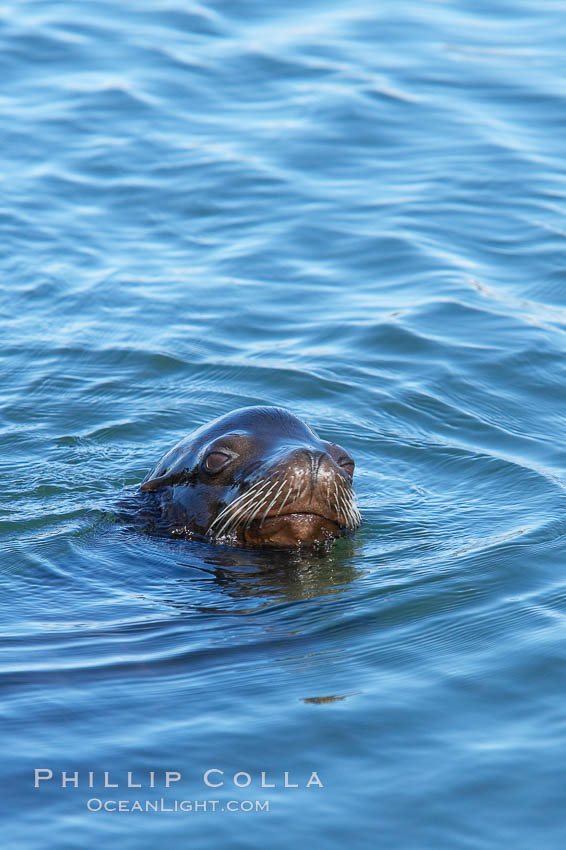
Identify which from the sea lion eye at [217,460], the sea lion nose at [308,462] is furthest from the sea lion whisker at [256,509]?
the sea lion eye at [217,460]

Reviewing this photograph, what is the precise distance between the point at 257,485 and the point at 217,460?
1.51 ft

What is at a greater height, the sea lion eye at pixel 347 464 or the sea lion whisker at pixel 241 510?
the sea lion eye at pixel 347 464

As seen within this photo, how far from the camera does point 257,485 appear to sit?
7.32 m

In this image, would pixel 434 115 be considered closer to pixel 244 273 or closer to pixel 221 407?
pixel 244 273

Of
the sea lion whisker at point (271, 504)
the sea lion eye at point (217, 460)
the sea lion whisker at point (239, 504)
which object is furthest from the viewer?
the sea lion eye at point (217, 460)

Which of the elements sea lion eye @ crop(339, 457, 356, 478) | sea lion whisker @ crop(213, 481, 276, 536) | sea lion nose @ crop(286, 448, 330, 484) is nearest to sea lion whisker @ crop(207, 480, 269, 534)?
sea lion whisker @ crop(213, 481, 276, 536)

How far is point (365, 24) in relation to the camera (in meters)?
21.2

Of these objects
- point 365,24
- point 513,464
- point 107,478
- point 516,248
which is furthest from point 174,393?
point 365,24

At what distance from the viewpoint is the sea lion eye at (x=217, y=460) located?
7.67 m

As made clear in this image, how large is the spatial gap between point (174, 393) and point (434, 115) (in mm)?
8233

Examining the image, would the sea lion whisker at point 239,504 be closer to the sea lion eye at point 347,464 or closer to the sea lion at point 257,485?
the sea lion at point 257,485

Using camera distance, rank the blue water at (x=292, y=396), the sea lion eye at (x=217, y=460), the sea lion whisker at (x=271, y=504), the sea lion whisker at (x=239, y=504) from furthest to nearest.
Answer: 1. the sea lion eye at (x=217, y=460)
2. the sea lion whisker at (x=239, y=504)
3. the sea lion whisker at (x=271, y=504)
4. the blue water at (x=292, y=396)

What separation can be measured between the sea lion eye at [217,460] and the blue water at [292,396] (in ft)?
1.70

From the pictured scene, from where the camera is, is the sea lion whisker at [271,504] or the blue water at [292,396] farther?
the sea lion whisker at [271,504]
